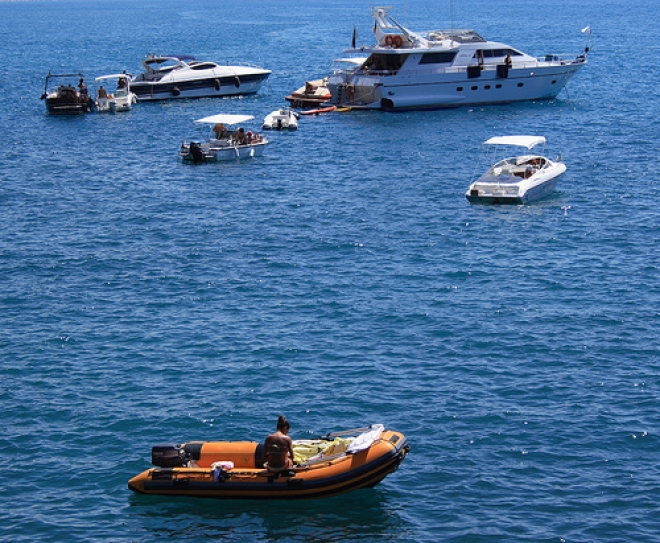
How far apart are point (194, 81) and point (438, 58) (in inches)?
906

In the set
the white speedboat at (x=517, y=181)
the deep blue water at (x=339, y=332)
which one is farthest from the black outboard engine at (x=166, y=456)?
the white speedboat at (x=517, y=181)

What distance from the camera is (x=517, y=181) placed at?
54.2 m

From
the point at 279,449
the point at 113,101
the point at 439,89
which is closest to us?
the point at 279,449

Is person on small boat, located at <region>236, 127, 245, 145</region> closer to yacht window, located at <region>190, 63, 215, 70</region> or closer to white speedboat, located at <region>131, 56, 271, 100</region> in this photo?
white speedboat, located at <region>131, 56, 271, 100</region>

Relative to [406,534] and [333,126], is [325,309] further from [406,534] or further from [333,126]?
[333,126]

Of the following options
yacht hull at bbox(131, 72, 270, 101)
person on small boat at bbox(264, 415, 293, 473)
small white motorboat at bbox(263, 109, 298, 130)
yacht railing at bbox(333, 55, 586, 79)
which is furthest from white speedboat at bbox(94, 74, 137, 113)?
person on small boat at bbox(264, 415, 293, 473)

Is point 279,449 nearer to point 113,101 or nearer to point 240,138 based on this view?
point 240,138

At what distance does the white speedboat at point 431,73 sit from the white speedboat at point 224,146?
16.8m

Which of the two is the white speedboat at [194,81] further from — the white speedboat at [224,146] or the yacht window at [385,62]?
the white speedboat at [224,146]

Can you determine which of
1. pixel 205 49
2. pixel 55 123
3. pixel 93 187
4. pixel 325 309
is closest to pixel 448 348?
pixel 325 309

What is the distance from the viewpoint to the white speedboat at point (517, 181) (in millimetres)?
53656

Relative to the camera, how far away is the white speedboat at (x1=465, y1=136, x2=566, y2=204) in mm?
53656

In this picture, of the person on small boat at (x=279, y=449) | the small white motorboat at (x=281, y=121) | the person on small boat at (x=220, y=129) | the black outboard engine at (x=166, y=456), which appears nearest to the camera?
the person on small boat at (x=279, y=449)

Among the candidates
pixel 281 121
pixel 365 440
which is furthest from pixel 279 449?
pixel 281 121
